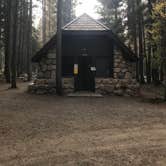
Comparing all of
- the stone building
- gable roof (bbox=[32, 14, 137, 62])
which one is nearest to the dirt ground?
the stone building

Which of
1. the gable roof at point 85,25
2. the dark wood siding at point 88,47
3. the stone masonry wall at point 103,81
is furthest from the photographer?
the dark wood siding at point 88,47

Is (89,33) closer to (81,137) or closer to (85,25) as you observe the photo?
(85,25)

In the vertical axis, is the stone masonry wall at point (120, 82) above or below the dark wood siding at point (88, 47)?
below

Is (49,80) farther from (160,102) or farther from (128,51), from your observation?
(160,102)

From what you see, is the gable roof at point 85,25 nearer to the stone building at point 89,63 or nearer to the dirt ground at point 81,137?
the stone building at point 89,63

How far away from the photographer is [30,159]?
14.7ft

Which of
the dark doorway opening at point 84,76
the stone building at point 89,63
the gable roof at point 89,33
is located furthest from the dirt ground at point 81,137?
the dark doorway opening at point 84,76

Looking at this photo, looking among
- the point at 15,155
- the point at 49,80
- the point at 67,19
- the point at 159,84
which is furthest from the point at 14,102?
the point at 67,19

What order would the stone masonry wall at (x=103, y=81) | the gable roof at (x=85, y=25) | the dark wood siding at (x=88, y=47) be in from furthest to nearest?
the dark wood siding at (x=88, y=47)
the gable roof at (x=85, y=25)
the stone masonry wall at (x=103, y=81)

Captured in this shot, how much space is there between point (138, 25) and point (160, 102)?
13.3 metres

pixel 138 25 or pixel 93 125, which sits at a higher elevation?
pixel 138 25

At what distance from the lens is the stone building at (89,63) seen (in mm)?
14672

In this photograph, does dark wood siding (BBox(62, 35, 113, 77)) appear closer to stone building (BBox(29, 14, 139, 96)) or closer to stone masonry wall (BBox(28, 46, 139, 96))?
stone building (BBox(29, 14, 139, 96))

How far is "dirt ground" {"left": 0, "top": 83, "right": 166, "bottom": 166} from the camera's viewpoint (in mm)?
4500
